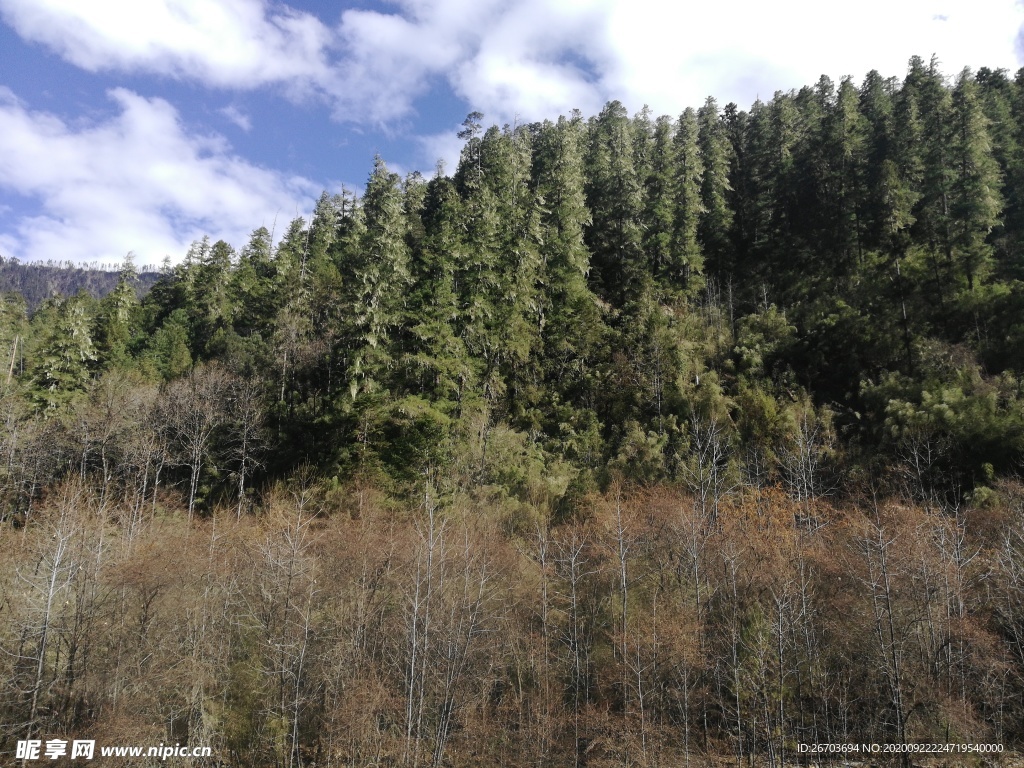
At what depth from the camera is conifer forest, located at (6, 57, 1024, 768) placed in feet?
72.6

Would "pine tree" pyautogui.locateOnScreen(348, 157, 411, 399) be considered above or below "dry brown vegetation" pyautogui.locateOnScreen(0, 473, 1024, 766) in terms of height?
above

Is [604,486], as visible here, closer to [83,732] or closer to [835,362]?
[835,362]

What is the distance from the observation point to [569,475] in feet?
107

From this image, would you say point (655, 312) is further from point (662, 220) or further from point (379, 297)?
point (379, 297)

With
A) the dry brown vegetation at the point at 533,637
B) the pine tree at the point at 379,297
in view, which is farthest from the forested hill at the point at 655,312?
the dry brown vegetation at the point at 533,637

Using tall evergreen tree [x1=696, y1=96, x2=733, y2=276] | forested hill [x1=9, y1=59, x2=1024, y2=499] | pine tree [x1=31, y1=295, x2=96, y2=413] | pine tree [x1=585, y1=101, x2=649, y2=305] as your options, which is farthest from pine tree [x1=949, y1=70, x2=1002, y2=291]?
pine tree [x1=31, y1=295, x2=96, y2=413]

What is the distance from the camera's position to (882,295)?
40719 millimetres

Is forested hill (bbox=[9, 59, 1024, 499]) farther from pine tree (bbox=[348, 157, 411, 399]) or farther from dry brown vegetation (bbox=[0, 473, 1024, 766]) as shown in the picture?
dry brown vegetation (bbox=[0, 473, 1024, 766])

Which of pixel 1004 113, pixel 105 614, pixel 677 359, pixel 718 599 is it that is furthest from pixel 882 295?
pixel 105 614

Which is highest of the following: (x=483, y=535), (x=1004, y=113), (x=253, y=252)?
(x=1004, y=113)

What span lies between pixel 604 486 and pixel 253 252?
47.3 meters

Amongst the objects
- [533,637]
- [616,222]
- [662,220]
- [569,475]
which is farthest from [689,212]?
[533,637]

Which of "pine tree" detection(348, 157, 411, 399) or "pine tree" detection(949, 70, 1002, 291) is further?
"pine tree" detection(949, 70, 1002, 291)

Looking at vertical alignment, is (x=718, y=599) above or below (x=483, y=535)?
below
